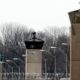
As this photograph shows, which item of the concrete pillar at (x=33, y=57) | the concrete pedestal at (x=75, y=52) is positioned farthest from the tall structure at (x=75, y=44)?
the concrete pillar at (x=33, y=57)

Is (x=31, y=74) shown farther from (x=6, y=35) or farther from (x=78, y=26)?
(x=6, y=35)

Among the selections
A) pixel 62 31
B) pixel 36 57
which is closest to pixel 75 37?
pixel 36 57

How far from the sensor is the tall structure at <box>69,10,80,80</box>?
403 inches

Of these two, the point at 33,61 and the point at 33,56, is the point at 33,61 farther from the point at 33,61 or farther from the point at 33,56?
the point at 33,56

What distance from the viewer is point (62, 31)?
96.6m

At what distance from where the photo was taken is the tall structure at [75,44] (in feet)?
33.6

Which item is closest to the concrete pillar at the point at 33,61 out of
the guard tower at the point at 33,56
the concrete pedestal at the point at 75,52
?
the guard tower at the point at 33,56

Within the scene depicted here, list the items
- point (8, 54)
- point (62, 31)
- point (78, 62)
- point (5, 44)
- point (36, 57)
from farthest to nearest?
point (62, 31) → point (5, 44) → point (8, 54) → point (36, 57) → point (78, 62)

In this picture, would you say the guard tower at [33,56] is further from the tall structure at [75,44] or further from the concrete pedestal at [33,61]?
the tall structure at [75,44]

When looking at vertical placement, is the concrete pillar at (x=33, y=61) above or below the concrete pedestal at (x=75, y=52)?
below

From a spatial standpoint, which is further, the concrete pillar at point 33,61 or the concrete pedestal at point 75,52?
the concrete pillar at point 33,61

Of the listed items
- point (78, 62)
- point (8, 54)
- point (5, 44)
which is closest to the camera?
point (78, 62)

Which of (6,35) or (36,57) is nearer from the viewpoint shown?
(36,57)

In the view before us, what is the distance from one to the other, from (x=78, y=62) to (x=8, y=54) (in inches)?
2926
